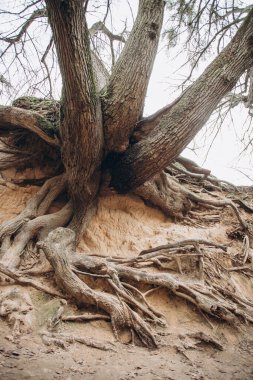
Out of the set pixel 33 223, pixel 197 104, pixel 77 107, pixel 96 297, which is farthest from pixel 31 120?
pixel 96 297

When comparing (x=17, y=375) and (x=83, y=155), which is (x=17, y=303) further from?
(x=83, y=155)

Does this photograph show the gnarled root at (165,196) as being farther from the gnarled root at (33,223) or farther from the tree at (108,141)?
the gnarled root at (33,223)

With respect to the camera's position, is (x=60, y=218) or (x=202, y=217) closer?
(x=60, y=218)

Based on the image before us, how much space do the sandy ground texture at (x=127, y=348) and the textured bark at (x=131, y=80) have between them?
1431mm

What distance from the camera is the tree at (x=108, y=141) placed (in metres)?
2.49

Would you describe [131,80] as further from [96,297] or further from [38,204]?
[96,297]

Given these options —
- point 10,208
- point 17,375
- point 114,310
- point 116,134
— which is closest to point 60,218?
point 10,208

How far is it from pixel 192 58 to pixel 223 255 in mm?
3087

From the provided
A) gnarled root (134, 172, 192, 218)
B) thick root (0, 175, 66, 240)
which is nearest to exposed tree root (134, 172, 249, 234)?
gnarled root (134, 172, 192, 218)

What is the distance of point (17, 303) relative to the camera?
2295 millimetres

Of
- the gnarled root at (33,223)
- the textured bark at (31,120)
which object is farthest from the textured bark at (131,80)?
the gnarled root at (33,223)

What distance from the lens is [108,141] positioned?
328 centimetres

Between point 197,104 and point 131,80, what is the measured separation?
0.79 meters

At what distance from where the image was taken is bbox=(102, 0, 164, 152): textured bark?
3.11m
